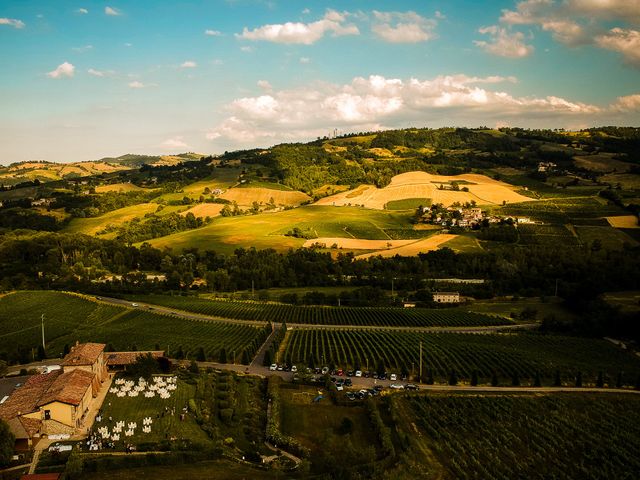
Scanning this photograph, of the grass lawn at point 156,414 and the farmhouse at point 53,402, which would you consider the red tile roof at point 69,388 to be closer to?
the farmhouse at point 53,402

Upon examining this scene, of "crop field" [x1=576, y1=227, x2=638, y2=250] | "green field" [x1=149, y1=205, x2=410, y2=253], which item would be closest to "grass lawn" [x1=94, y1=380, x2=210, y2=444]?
"green field" [x1=149, y1=205, x2=410, y2=253]

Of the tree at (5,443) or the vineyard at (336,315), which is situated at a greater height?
the tree at (5,443)

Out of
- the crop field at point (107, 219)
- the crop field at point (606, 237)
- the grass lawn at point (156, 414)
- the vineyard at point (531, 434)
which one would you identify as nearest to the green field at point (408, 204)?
the crop field at point (606, 237)

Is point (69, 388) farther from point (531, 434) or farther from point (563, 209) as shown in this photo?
point (563, 209)

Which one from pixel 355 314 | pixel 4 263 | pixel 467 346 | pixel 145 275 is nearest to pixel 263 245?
pixel 145 275

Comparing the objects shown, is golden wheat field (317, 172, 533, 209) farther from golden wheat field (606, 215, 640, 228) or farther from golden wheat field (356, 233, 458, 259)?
golden wheat field (356, 233, 458, 259)

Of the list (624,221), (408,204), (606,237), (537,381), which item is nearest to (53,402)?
(537,381)
